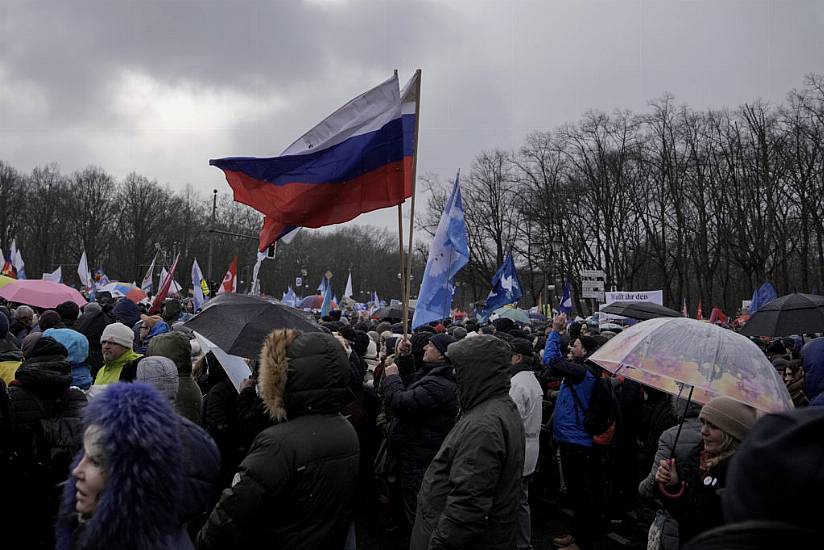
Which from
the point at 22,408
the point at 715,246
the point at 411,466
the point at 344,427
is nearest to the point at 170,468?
the point at 344,427

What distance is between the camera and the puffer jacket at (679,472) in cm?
319

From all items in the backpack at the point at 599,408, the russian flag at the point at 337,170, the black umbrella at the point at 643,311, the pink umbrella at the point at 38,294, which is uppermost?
the russian flag at the point at 337,170

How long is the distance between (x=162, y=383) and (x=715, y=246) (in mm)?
39839

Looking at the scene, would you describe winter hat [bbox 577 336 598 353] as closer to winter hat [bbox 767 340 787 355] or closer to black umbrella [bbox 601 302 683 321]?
winter hat [bbox 767 340 787 355]

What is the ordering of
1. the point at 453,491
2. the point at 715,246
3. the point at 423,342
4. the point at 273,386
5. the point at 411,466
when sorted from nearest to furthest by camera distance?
the point at 273,386, the point at 453,491, the point at 411,466, the point at 423,342, the point at 715,246

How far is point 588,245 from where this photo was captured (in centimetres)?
4250

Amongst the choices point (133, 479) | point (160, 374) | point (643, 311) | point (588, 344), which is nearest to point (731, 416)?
point (133, 479)

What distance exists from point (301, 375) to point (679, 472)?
82.8 inches

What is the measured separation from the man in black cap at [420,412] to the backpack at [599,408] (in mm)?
1559

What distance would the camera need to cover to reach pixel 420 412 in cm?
480

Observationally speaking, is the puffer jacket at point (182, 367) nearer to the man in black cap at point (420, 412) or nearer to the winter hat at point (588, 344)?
the man in black cap at point (420, 412)

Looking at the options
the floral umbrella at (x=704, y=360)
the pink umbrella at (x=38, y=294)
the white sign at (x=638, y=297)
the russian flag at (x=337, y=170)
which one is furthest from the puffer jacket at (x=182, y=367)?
the white sign at (x=638, y=297)

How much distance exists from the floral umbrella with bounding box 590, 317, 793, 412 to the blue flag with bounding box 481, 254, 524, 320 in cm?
891

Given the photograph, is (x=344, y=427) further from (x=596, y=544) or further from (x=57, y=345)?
(x=596, y=544)
